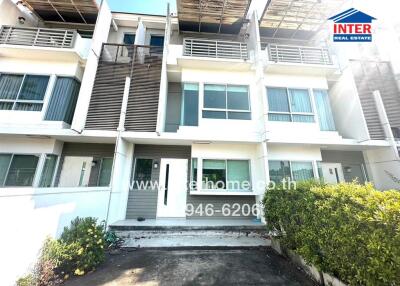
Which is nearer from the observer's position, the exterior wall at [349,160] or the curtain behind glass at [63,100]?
the curtain behind glass at [63,100]

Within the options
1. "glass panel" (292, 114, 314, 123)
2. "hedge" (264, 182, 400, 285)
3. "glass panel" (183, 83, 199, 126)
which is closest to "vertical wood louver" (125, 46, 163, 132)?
"glass panel" (183, 83, 199, 126)

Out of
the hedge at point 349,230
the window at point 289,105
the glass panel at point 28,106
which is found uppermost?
the window at point 289,105

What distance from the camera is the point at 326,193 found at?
3.31m

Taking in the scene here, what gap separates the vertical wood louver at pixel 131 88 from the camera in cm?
719

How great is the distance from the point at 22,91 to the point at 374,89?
1550cm

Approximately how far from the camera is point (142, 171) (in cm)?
797

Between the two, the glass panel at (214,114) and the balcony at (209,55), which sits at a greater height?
the balcony at (209,55)

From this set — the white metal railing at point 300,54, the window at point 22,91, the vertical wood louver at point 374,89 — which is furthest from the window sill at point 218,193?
the window at point 22,91

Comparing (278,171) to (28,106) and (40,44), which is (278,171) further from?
(40,44)

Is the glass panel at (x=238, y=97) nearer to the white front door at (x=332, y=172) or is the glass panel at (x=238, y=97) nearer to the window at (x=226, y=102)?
the window at (x=226, y=102)

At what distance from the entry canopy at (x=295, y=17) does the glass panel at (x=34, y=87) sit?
Result: 35.3 feet

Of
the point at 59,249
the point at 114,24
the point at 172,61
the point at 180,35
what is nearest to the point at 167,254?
the point at 59,249

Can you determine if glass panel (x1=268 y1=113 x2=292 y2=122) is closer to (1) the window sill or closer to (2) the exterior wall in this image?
(2) the exterior wall

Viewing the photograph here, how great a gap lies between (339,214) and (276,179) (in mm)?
4933
